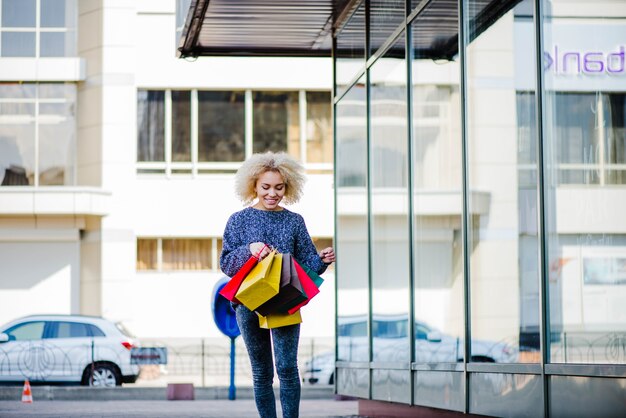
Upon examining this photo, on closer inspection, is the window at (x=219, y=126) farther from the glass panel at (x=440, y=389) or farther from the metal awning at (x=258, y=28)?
the glass panel at (x=440, y=389)

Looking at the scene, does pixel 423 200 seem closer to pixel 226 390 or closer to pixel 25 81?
pixel 226 390

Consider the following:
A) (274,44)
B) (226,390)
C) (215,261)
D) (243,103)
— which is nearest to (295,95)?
(243,103)

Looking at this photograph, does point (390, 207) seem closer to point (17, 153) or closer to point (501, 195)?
point (501, 195)

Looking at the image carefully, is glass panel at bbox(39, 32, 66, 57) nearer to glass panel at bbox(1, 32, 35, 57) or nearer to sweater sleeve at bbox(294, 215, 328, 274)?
glass panel at bbox(1, 32, 35, 57)

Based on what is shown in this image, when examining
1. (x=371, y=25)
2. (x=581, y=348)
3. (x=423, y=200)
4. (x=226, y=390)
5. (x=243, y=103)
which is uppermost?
(x=243, y=103)

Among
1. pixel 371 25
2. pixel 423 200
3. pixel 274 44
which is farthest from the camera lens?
pixel 274 44

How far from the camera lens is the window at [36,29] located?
110ft

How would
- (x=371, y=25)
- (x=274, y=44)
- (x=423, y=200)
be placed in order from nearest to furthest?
(x=423, y=200) < (x=371, y=25) < (x=274, y=44)

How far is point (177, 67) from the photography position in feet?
110

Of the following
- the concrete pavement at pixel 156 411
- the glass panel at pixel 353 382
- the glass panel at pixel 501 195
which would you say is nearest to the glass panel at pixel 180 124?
the concrete pavement at pixel 156 411

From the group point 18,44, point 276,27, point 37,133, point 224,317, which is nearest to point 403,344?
point 276,27

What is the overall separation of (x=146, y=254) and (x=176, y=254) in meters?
0.78

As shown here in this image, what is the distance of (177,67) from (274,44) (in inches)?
741

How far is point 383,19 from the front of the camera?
38.7 ft
